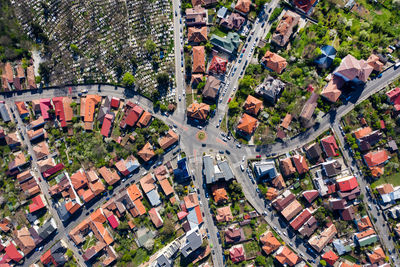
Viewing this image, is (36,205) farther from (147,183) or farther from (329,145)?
(329,145)

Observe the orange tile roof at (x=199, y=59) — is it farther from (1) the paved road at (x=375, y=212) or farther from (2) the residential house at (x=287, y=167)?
(1) the paved road at (x=375, y=212)

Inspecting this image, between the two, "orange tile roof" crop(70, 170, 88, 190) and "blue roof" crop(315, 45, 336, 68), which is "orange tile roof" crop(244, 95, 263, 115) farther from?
"orange tile roof" crop(70, 170, 88, 190)

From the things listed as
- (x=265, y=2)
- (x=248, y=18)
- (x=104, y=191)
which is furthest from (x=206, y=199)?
(x=265, y=2)

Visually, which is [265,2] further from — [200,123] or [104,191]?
[104,191]

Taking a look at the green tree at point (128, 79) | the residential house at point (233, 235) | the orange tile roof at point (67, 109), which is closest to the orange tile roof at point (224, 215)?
the residential house at point (233, 235)

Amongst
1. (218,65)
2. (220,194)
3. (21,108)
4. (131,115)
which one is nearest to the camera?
(220,194)

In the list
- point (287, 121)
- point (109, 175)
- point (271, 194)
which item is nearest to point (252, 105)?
point (287, 121)
